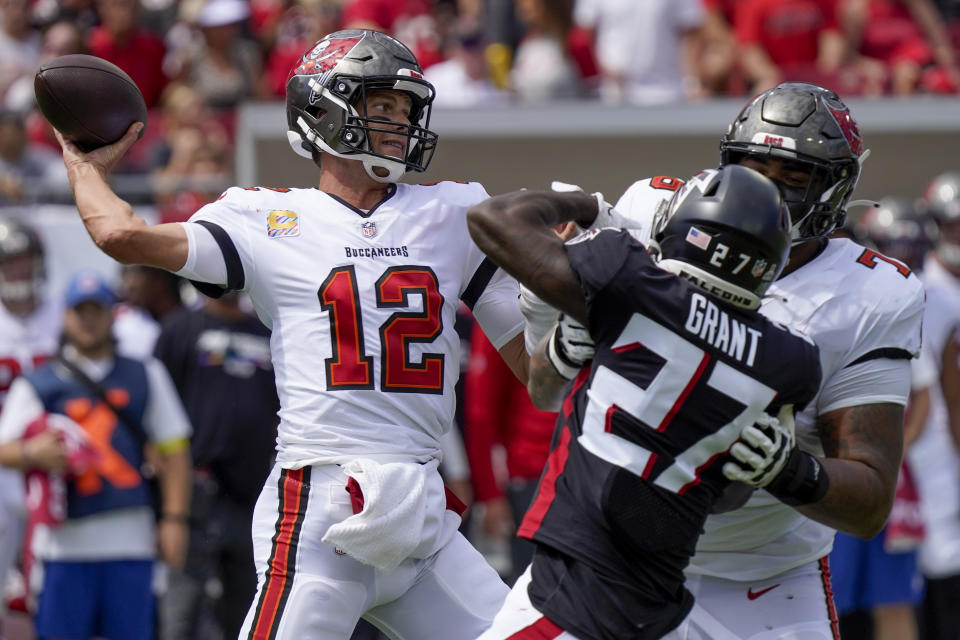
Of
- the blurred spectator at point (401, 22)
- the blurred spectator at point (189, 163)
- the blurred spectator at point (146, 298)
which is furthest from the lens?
the blurred spectator at point (401, 22)

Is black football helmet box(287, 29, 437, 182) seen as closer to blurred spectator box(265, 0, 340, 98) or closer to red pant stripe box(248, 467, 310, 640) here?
red pant stripe box(248, 467, 310, 640)

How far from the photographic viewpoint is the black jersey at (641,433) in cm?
318

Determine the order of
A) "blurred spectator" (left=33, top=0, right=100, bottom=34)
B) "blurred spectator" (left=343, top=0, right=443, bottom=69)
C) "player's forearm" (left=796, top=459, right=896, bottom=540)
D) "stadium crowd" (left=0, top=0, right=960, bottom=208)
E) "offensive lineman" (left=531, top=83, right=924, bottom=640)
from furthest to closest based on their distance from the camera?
"blurred spectator" (left=33, top=0, right=100, bottom=34) < "blurred spectator" (left=343, top=0, right=443, bottom=69) < "stadium crowd" (left=0, top=0, right=960, bottom=208) < "offensive lineman" (left=531, top=83, right=924, bottom=640) < "player's forearm" (left=796, top=459, right=896, bottom=540)

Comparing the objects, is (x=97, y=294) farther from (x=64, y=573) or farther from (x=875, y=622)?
(x=875, y=622)

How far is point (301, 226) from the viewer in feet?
12.8

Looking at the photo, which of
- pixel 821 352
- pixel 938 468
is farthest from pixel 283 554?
pixel 938 468

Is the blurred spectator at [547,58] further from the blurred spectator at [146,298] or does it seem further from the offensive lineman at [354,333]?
the offensive lineman at [354,333]

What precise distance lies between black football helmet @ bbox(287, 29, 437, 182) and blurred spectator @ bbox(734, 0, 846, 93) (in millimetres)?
6373

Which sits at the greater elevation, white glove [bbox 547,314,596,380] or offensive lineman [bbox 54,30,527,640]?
white glove [bbox 547,314,596,380]

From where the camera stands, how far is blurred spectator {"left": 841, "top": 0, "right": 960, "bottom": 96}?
32.8ft

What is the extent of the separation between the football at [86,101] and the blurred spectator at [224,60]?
6109mm

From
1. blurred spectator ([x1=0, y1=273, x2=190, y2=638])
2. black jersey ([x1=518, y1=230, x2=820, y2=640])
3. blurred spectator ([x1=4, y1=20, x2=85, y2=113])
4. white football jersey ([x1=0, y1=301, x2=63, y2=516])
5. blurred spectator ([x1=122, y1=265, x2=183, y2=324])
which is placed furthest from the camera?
blurred spectator ([x1=4, y1=20, x2=85, y2=113])

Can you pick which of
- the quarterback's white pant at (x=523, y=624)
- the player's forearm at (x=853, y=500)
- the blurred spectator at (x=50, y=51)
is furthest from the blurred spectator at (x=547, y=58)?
the quarterback's white pant at (x=523, y=624)

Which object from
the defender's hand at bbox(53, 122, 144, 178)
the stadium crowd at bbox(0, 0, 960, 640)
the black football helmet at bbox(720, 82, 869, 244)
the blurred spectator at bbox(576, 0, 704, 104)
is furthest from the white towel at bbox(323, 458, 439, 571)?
the blurred spectator at bbox(576, 0, 704, 104)
